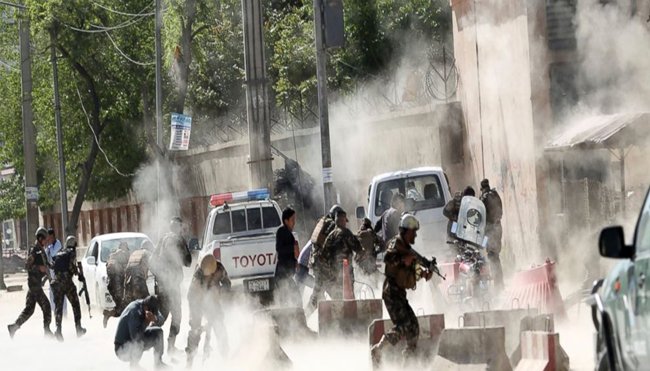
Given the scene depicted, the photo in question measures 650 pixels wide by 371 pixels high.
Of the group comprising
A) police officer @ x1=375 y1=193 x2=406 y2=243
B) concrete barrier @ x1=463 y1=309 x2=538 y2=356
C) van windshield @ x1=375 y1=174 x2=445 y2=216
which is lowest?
concrete barrier @ x1=463 y1=309 x2=538 y2=356

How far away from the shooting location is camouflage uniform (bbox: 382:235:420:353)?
13.1 m

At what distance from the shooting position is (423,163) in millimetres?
30547

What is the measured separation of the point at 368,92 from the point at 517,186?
11.8 m

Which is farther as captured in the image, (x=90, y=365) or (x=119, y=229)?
(x=119, y=229)

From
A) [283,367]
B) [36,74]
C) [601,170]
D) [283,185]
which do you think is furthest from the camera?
[36,74]

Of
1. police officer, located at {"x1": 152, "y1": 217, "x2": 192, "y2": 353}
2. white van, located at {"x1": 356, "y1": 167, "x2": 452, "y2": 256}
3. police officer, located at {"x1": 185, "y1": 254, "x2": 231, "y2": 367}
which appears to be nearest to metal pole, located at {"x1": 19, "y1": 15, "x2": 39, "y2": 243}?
white van, located at {"x1": 356, "y1": 167, "x2": 452, "y2": 256}

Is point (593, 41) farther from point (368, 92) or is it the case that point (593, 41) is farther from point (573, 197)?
point (368, 92)

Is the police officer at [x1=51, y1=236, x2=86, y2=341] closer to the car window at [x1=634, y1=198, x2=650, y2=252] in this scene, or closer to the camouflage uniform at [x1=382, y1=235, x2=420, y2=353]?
the camouflage uniform at [x1=382, y1=235, x2=420, y2=353]

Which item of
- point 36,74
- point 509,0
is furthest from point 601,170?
point 36,74

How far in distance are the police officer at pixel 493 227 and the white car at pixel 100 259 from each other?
842 cm

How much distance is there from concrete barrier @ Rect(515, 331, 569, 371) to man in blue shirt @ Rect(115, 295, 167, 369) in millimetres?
4548

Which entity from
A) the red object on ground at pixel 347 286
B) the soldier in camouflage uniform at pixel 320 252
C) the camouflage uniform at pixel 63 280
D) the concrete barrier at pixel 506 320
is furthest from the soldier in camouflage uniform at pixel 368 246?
the concrete barrier at pixel 506 320

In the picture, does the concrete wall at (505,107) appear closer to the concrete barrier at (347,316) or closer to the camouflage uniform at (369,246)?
the camouflage uniform at (369,246)

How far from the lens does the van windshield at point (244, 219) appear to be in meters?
23.9
